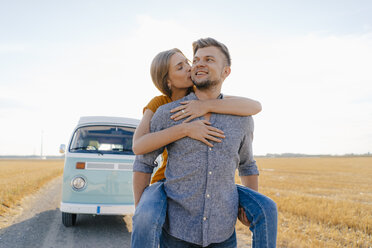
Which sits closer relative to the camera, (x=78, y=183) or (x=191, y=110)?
(x=191, y=110)

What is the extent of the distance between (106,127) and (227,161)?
5057mm

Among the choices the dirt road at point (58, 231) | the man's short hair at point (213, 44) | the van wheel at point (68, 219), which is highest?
the man's short hair at point (213, 44)

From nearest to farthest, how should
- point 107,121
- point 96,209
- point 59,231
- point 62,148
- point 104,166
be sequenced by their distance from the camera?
point 96,209, point 104,166, point 59,231, point 107,121, point 62,148

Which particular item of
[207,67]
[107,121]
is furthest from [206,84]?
[107,121]

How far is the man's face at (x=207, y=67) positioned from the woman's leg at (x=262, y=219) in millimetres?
765

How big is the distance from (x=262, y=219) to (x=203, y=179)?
41 cm

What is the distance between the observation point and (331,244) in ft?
16.8

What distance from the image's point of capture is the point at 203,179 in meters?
1.73

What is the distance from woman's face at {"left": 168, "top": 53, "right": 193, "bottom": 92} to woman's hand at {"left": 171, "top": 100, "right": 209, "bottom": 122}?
0.55 metres

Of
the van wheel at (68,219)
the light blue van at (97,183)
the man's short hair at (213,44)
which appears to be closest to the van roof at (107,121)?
the light blue van at (97,183)

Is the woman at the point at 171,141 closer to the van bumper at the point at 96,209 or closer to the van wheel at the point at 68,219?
the van bumper at the point at 96,209

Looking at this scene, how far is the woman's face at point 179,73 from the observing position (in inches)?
95.3

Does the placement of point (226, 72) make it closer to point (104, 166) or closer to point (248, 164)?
point (248, 164)

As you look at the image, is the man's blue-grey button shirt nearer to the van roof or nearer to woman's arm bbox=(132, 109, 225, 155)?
woman's arm bbox=(132, 109, 225, 155)
